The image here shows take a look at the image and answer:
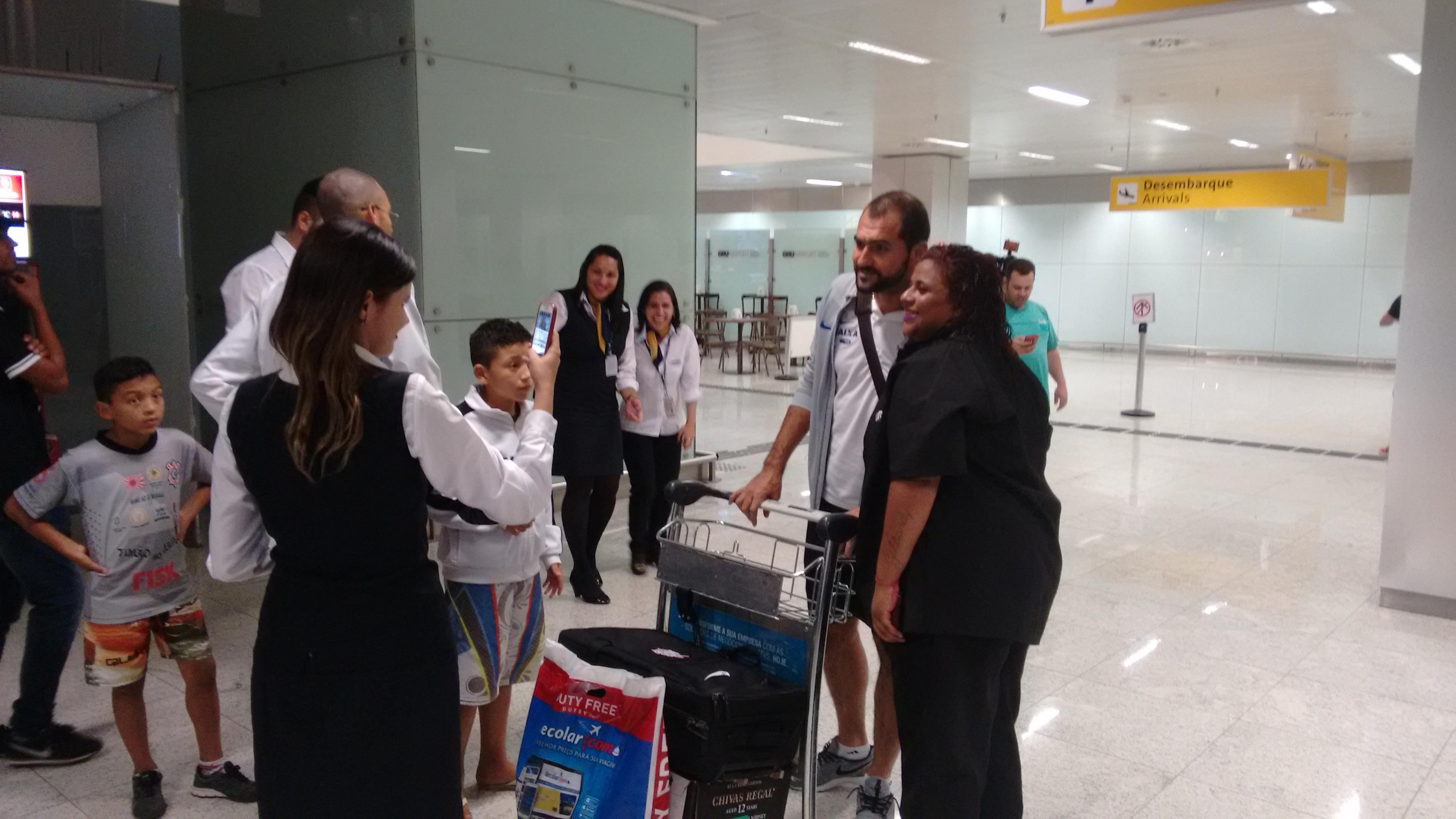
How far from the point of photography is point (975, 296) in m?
2.48

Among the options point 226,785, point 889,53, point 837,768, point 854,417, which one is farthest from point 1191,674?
point 889,53

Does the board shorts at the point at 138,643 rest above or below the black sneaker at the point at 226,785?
above

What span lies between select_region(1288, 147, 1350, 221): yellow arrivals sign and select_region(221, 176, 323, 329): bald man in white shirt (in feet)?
45.5

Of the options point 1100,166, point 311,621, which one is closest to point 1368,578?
point 311,621

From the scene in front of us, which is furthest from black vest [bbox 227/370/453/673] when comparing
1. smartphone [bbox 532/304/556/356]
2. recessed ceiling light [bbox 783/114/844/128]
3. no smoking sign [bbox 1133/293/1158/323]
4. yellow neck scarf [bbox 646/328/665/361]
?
no smoking sign [bbox 1133/293/1158/323]

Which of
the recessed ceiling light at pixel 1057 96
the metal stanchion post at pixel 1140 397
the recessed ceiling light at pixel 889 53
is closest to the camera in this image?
the recessed ceiling light at pixel 889 53

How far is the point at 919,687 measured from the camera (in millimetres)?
2516

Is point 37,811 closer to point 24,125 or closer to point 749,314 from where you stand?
point 24,125

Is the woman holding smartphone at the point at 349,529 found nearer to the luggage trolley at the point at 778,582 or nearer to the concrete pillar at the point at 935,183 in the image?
the luggage trolley at the point at 778,582

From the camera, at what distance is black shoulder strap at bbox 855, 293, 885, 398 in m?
3.03

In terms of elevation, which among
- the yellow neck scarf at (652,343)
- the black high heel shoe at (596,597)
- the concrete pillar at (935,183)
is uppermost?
the concrete pillar at (935,183)

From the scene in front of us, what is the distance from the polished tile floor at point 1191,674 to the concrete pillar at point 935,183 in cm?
892

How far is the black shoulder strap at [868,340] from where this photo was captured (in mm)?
3029

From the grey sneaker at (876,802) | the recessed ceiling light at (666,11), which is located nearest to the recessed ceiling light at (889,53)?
the recessed ceiling light at (666,11)
